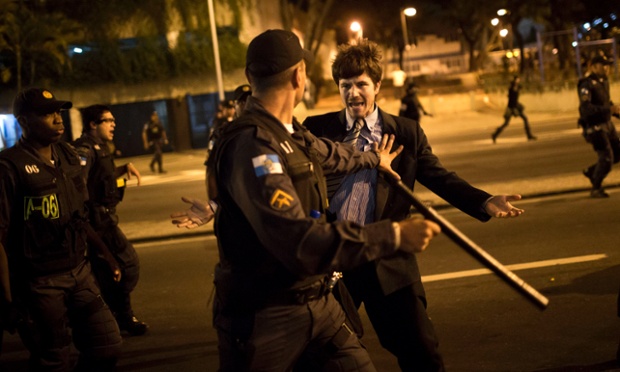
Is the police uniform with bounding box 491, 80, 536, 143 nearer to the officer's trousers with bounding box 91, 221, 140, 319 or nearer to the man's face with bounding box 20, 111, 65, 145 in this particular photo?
the officer's trousers with bounding box 91, 221, 140, 319

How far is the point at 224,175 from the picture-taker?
10.2 ft

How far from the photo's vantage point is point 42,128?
15.8 ft

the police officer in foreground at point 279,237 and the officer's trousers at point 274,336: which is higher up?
the police officer in foreground at point 279,237

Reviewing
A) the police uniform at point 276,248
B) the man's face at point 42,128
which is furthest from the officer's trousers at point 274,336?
the man's face at point 42,128

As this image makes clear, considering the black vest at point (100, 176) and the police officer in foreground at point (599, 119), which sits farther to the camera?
the police officer in foreground at point (599, 119)

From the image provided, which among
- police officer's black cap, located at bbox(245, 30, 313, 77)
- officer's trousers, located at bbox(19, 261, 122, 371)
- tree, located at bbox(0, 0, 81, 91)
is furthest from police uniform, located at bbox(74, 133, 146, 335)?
tree, located at bbox(0, 0, 81, 91)

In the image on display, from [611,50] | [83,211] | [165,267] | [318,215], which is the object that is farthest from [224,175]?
[611,50]

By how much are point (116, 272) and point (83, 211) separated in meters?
0.51

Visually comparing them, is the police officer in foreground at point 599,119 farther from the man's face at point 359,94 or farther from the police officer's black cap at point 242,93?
the man's face at point 359,94

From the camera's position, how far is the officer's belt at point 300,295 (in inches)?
125

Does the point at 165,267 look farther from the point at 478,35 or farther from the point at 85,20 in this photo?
the point at 478,35

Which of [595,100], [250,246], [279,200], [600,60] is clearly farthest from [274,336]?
[595,100]

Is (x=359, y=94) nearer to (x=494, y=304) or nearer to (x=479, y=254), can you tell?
(x=479, y=254)

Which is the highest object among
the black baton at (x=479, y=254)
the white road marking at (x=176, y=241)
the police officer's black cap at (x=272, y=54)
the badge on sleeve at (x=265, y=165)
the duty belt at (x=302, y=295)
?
the police officer's black cap at (x=272, y=54)
